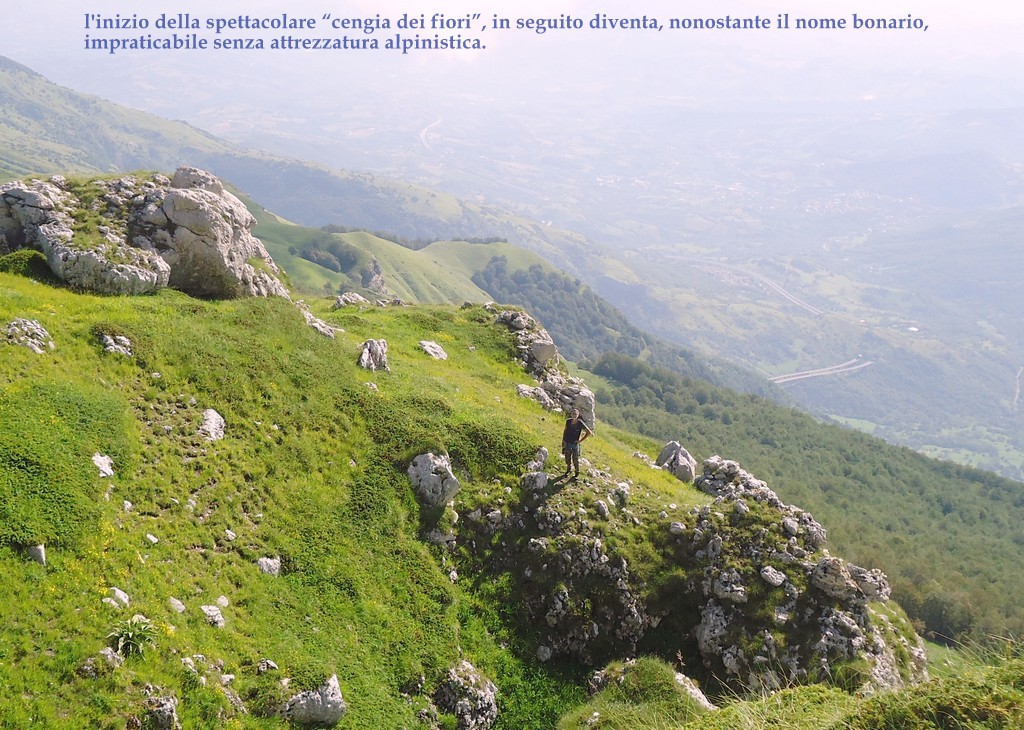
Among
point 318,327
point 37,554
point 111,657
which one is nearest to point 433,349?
point 318,327

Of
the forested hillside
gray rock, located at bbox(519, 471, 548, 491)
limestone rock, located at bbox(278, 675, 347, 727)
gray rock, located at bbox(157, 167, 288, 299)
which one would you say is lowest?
the forested hillside

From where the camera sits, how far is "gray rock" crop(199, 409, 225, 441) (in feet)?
76.9

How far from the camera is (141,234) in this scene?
1325 inches

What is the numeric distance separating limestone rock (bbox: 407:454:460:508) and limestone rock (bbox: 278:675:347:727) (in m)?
9.18

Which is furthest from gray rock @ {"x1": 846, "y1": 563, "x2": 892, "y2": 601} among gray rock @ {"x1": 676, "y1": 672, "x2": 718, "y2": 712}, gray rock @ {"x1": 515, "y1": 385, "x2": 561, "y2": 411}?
gray rock @ {"x1": 515, "y1": 385, "x2": 561, "y2": 411}

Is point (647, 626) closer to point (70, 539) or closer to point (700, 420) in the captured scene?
point (70, 539)

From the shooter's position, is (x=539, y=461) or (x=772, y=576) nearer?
(x=772, y=576)

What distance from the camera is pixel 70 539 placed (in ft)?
54.2

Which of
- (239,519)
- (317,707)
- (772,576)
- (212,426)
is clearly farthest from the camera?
(772,576)

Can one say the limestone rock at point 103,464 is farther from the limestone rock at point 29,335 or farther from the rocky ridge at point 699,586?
the rocky ridge at point 699,586

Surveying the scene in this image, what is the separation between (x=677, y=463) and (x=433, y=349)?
1939 centimetres

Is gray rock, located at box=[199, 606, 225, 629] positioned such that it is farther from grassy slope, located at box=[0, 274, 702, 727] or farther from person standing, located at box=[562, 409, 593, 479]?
person standing, located at box=[562, 409, 593, 479]

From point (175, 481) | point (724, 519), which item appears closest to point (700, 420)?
point (724, 519)

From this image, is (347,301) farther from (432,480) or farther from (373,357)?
(432,480)
